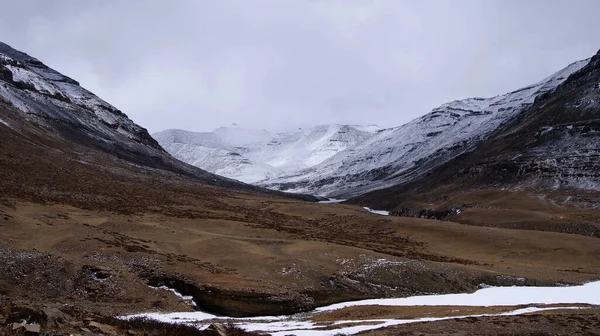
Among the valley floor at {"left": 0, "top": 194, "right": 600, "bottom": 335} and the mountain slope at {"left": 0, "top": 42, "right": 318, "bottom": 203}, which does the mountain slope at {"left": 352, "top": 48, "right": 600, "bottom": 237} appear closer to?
the valley floor at {"left": 0, "top": 194, "right": 600, "bottom": 335}

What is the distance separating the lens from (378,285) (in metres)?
38.1

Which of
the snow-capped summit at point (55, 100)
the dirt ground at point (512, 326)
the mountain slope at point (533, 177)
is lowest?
the dirt ground at point (512, 326)

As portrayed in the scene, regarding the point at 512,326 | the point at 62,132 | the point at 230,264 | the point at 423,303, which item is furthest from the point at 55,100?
the point at 512,326

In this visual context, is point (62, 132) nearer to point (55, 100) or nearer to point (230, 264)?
point (55, 100)

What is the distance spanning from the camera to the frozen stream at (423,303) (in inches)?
927

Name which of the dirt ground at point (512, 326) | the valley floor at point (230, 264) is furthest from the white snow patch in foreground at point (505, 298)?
the dirt ground at point (512, 326)

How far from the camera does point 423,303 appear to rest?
3347 centimetres

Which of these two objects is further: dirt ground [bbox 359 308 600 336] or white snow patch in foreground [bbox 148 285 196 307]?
white snow patch in foreground [bbox 148 285 196 307]

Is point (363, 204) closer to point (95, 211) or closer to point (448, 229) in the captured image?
point (448, 229)

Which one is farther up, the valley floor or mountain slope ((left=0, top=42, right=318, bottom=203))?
mountain slope ((left=0, top=42, right=318, bottom=203))

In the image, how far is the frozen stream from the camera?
23547mm

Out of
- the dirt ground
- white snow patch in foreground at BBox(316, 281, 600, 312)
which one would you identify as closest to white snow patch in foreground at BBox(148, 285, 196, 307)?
white snow patch in foreground at BBox(316, 281, 600, 312)

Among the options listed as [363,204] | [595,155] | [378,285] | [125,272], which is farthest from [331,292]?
[363,204]

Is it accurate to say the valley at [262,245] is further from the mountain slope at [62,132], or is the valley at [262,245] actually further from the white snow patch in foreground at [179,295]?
the mountain slope at [62,132]
